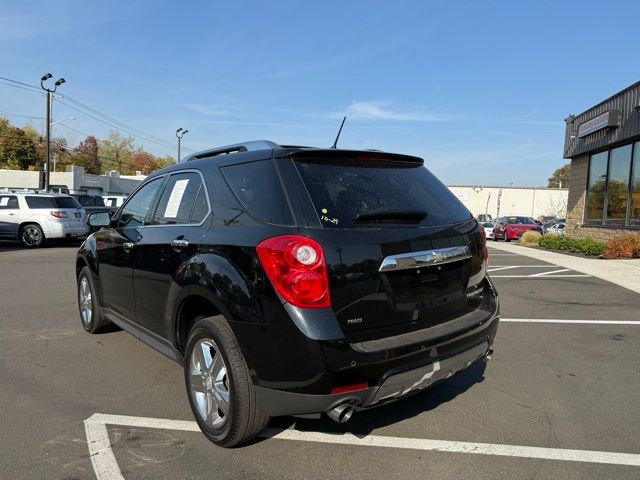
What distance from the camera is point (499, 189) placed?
217 ft

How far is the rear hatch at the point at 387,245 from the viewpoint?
2.67m

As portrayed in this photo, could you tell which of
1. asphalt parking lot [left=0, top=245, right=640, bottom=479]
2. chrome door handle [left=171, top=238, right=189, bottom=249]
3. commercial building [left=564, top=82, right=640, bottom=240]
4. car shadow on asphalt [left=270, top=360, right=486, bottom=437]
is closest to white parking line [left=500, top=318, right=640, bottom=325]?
asphalt parking lot [left=0, top=245, right=640, bottom=479]

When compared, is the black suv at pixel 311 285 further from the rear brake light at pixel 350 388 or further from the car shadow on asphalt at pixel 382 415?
the car shadow on asphalt at pixel 382 415

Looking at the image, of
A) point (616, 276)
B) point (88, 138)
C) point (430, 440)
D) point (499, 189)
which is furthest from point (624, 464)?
point (88, 138)

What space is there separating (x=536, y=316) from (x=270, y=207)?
5139 mm

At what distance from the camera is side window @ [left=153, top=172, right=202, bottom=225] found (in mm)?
3584

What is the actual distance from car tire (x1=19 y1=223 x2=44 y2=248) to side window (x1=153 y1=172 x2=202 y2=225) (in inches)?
557

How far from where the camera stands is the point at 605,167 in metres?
A: 18.0

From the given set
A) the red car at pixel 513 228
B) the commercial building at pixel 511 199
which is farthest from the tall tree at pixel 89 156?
the red car at pixel 513 228

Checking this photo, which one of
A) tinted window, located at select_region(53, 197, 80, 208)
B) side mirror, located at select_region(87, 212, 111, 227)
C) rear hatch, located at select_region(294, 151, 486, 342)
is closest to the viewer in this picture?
rear hatch, located at select_region(294, 151, 486, 342)

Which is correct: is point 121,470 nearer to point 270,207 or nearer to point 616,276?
point 270,207

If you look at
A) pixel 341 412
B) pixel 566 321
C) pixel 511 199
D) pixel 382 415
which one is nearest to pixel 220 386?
pixel 341 412

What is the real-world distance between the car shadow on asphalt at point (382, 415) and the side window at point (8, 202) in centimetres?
1588

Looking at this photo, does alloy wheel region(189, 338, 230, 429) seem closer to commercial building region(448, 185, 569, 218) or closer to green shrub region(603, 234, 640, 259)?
green shrub region(603, 234, 640, 259)
